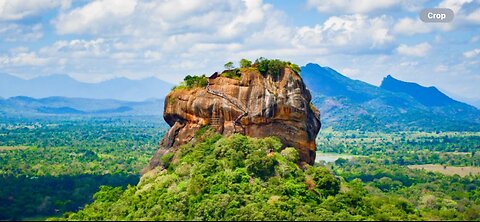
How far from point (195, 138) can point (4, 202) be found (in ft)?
60.5

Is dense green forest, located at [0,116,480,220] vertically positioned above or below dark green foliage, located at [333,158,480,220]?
above

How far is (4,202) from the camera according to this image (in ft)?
187

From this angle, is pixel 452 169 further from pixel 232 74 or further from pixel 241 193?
pixel 241 193

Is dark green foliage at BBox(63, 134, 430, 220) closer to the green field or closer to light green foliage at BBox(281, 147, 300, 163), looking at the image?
light green foliage at BBox(281, 147, 300, 163)

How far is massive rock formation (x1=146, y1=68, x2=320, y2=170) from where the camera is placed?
4737cm

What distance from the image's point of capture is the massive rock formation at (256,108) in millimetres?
47366

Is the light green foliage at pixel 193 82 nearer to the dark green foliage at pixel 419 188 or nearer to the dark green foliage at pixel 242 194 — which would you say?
the dark green foliage at pixel 242 194

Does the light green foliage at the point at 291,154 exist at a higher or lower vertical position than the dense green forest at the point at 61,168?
higher

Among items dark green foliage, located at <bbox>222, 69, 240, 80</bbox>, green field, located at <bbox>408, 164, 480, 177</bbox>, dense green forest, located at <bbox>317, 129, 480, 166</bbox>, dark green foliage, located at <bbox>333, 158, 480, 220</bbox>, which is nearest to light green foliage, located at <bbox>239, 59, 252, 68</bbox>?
dark green foliage, located at <bbox>222, 69, 240, 80</bbox>

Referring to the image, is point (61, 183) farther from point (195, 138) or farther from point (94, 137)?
point (94, 137)

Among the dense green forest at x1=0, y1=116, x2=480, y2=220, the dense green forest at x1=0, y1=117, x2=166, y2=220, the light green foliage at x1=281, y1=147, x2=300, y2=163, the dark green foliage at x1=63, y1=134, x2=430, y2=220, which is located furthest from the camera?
the dense green forest at x1=0, y1=117, x2=166, y2=220

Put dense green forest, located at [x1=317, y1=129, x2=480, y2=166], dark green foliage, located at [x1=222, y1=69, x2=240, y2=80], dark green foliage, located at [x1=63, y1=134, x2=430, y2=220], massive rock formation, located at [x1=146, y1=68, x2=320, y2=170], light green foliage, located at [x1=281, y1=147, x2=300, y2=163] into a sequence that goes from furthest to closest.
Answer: dense green forest, located at [x1=317, y1=129, x2=480, y2=166] < dark green foliage, located at [x1=222, y1=69, x2=240, y2=80] < massive rock formation, located at [x1=146, y1=68, x2=320, y2=170] < light green foliage, located at [x1=281, y1=147, x2=300, y2=163] < dark green foliage, located at [x1=63, y1=134, x2=430, y2=220]

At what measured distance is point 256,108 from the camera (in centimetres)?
4741

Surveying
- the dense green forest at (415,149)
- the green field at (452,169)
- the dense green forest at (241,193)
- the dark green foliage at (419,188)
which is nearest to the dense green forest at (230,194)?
the dense green forest at (241,193)
